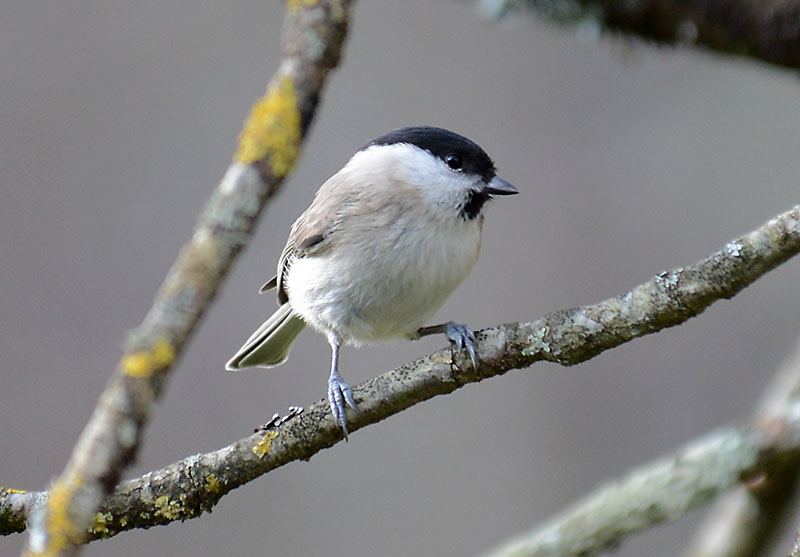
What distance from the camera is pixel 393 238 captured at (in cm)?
205

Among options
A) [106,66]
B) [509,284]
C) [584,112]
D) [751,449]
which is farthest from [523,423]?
[106,66]

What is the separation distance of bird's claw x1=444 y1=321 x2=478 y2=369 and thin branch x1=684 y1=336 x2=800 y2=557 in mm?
550

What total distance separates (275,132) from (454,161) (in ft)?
4.11

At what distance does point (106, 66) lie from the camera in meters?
3.81

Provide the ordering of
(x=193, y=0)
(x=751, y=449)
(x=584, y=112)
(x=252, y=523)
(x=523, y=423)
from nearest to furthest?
(x=751, y=449), (x=252, y=523), (x=523, y=423), (x=584, y=112), (x=193, y=0)

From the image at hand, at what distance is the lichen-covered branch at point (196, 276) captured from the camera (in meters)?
0.70

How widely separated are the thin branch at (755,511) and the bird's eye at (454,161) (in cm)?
91

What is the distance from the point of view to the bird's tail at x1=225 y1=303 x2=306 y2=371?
2.52 metres

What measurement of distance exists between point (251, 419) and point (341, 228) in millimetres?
1274

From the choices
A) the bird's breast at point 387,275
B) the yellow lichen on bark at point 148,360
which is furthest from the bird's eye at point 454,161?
the yellow lichen on bark at point 148,360

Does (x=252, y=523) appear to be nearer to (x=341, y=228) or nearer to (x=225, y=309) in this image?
(x=225, y=309)

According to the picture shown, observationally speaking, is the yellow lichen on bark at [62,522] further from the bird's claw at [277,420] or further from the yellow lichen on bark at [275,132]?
the bird's claw at [277,420]

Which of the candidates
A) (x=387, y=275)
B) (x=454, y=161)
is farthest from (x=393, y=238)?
(x=454, y=161)

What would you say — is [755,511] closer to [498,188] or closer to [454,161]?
[498,188]
